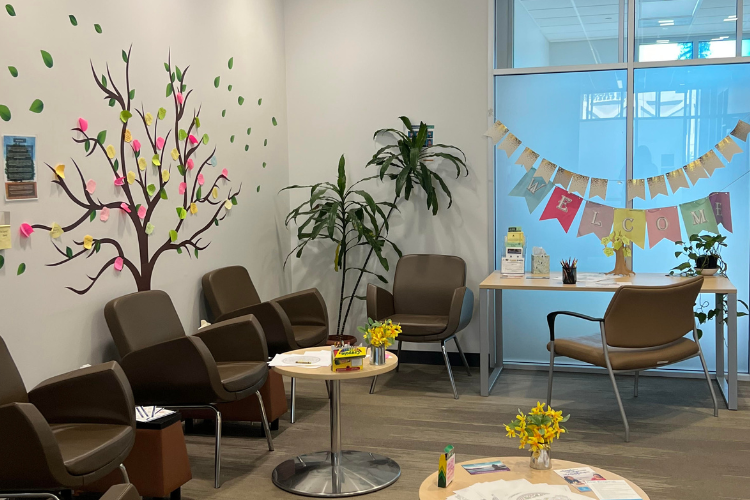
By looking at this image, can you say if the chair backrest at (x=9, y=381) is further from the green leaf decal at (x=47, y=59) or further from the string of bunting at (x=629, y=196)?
the string of bunting at (x=629, y=196)

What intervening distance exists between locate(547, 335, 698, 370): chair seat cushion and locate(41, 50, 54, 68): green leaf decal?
10.6ft

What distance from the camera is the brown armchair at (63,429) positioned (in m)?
2.54

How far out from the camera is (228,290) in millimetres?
4887

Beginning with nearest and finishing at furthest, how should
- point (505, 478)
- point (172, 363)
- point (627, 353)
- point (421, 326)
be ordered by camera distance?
point (505, 478) < point (172, 363) < point (627, 353) < point (421, 326)

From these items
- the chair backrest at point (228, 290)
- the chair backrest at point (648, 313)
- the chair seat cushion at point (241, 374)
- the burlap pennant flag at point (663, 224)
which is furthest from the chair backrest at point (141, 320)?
the burlap pennant flag at point (663, 224)

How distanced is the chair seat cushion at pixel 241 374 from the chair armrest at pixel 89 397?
0.68 m

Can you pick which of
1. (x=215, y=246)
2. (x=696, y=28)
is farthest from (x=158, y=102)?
(x=696, y=28)

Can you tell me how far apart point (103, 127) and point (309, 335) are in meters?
1.88

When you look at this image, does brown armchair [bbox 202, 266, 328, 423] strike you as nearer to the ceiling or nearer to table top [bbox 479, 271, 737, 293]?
table top [bbox 479, 271, 737, 293]

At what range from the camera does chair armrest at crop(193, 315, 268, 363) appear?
4.11 metres

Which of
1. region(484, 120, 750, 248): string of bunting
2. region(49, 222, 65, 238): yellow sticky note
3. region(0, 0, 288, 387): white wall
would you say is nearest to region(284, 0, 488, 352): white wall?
region(484, 120, 750, 248): string of bunting

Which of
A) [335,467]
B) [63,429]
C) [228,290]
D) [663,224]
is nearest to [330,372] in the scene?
[335,467]

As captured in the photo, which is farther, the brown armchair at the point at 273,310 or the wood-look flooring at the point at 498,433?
the brown armchair at the point at 273,310

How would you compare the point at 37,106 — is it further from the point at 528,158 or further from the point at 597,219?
the point at 597,219
